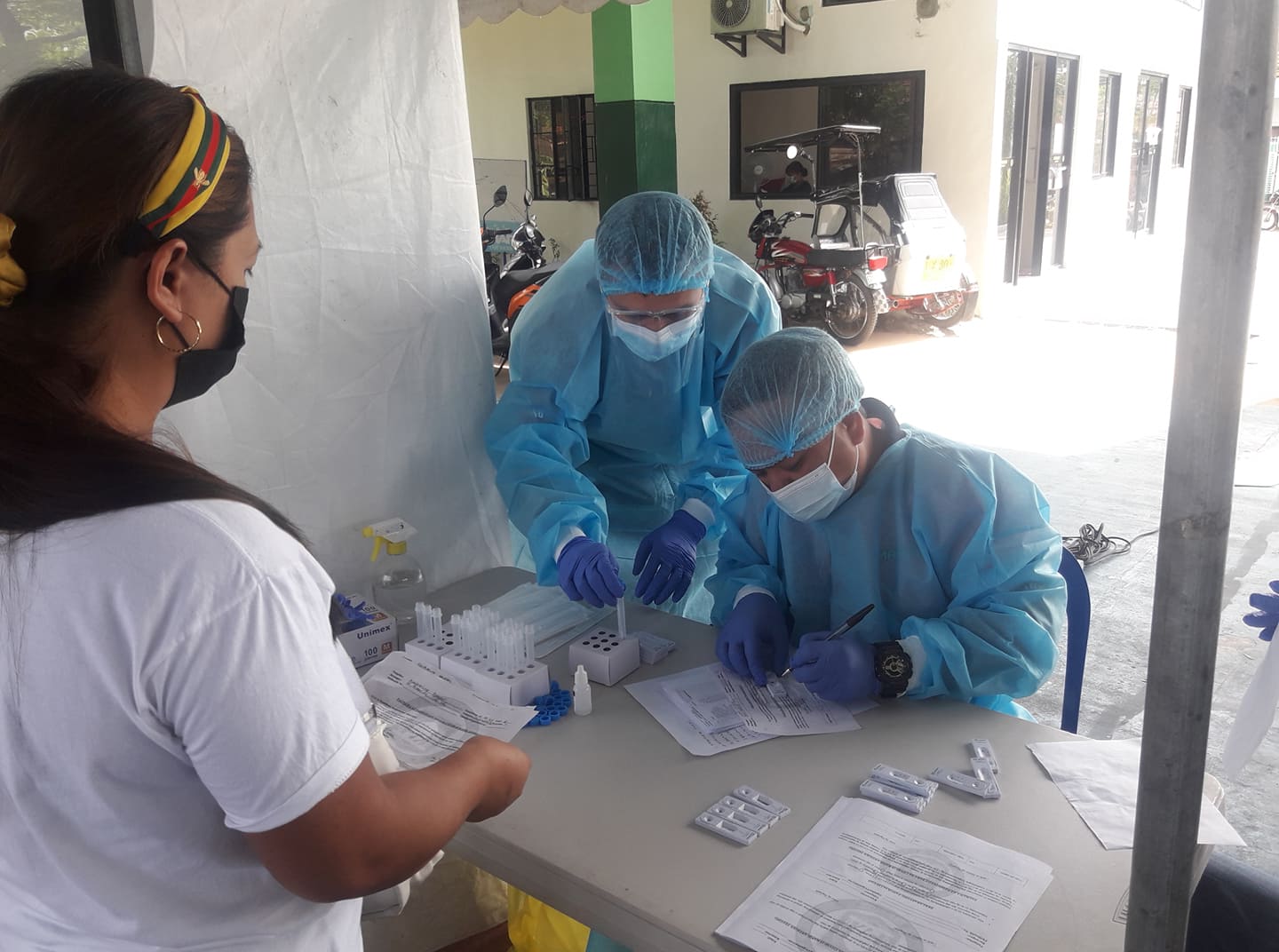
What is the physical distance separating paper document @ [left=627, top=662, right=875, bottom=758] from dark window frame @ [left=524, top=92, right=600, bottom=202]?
333 inches

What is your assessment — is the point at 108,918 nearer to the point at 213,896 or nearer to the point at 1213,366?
the point at 213,896

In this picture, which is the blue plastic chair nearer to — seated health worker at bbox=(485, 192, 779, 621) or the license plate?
seated health worker at bbox=(485, 192, 779, 621)

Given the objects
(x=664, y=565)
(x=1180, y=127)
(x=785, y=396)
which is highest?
(x=1180, y=127)

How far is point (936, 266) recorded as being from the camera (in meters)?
7.30

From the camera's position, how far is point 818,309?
722 cm

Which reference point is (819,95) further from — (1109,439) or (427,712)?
(427,712)

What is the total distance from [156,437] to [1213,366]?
2.34 feet

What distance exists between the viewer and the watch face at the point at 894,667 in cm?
132

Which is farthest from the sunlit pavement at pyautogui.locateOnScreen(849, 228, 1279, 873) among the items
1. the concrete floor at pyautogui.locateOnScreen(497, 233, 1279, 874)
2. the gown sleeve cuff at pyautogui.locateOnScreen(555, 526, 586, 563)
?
the gown sleeve cuff at pyautogui.locateOnScreen(555, 526, 586, 563)

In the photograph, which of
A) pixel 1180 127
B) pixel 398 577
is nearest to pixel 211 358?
pixel 398 577

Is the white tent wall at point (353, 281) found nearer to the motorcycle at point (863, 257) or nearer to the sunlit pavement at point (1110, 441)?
the sunlit pavement at point (1110, 441)

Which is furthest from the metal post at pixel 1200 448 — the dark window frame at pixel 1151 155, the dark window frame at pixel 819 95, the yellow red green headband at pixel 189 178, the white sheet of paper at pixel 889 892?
the dark window frame at pixel 1151 155

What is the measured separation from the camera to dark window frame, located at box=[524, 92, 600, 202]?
365 inches

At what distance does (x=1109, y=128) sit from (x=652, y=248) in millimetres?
11010
